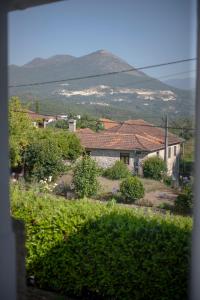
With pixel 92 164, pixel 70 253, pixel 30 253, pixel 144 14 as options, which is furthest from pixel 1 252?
pixel 144 14

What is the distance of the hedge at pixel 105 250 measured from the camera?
117 inches

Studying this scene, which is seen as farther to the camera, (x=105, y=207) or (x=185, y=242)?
(x=105, y=207)

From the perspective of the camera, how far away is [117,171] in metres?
6.41

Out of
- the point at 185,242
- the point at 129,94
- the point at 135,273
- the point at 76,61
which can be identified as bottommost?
the point at 135,273

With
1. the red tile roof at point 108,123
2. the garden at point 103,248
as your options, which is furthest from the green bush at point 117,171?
the garden at point 103,248

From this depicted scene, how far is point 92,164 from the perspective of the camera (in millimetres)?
6543

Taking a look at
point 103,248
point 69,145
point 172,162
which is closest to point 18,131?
point 69,145

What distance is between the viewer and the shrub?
586cm

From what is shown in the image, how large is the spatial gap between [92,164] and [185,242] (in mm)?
3800

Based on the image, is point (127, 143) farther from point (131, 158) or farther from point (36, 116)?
point (36, 116)

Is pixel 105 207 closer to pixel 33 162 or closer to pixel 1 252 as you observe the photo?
pixel 1 252

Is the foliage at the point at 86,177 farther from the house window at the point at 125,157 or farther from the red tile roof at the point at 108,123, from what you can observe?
the red tile roof at the point at 108,123

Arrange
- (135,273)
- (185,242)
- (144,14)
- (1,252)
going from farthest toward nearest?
(144,14) < (135,273) < (185,242) < (1,252)

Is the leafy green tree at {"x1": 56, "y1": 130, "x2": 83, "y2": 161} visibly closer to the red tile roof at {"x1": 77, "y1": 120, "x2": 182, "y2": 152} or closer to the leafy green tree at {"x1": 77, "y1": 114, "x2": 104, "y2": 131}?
the red tile roof at {"x1": 77, "y1": 120, "x2": 182, "y2": 152}
